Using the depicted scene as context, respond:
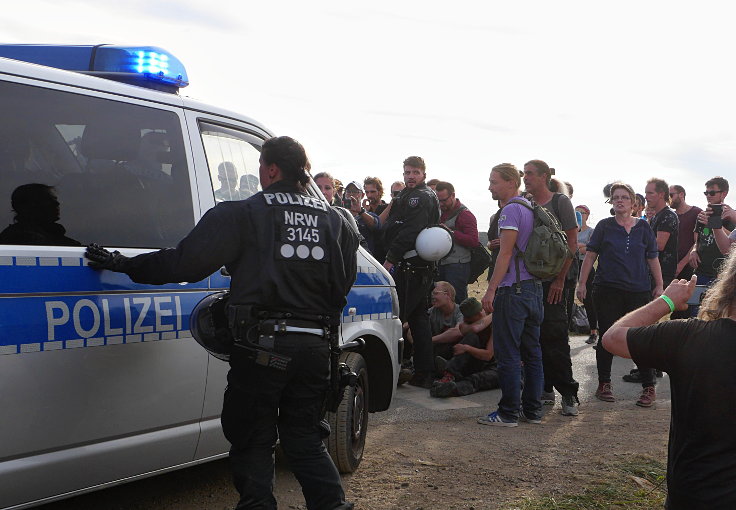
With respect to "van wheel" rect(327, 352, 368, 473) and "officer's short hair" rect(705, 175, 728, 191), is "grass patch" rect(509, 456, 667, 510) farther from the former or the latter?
→ "officer's short hair" rect(705, 175, 728, 191)

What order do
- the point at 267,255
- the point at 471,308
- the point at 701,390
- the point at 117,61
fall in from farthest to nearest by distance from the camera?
the point at 471,308
the point at 117,61
the point at 267,255
the point at 701,390

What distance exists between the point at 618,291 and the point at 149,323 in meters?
4.97

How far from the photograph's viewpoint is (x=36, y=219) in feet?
10.6

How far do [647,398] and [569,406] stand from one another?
2.85 ft

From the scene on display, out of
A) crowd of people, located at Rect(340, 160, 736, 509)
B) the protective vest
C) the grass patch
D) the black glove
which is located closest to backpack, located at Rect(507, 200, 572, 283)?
crowd of people, located at Rect(340, 160, 736, 509)

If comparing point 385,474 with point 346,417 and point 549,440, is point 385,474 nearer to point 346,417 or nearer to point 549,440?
point 346,417

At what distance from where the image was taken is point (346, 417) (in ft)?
15.7

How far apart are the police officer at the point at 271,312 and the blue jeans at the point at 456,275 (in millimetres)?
5341

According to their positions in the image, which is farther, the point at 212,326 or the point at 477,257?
the point at 477,257

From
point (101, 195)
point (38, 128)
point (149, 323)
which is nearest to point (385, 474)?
point (149, 323)

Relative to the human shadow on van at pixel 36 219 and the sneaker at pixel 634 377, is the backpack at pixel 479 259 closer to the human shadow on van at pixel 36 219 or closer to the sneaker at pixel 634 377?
the sneaker at pixel 634 377

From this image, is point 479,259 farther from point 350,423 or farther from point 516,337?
point 350,423

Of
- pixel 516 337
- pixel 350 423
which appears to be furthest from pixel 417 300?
pixel 350 423

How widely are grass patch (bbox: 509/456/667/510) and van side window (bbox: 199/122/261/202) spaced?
216 centimetres
